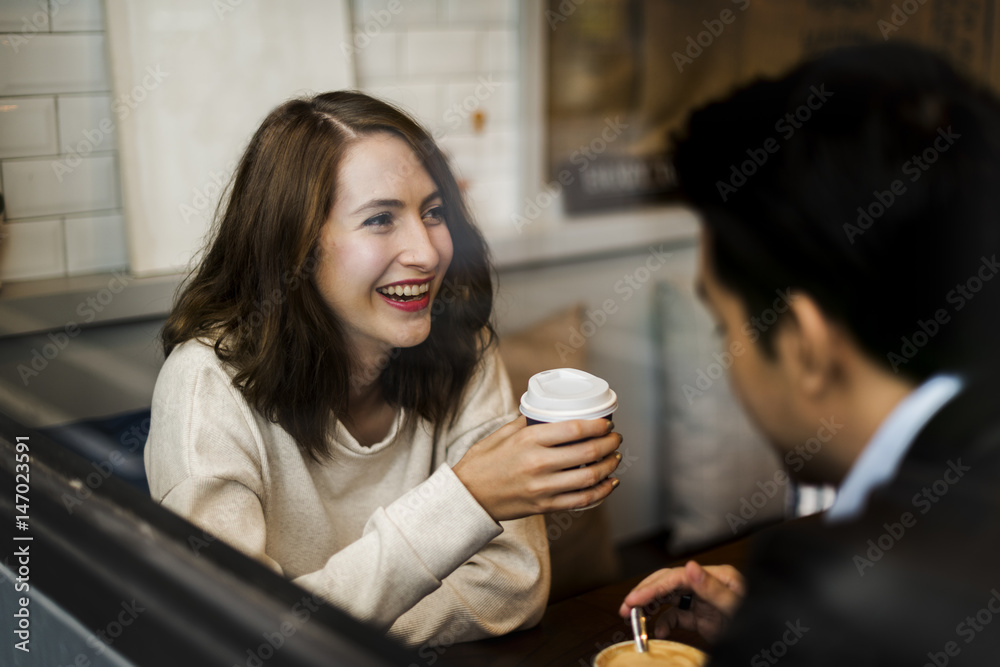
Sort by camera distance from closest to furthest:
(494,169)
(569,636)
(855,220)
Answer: (855,220), (569,636), (494,169)

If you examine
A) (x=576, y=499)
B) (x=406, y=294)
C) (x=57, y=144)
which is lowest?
(x=576, y=499)

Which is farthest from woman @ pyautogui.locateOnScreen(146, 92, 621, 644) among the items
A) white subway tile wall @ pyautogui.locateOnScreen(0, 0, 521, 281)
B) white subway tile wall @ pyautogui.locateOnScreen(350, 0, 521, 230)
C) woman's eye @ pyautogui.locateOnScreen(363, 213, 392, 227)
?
white subway tile wall @ pyautogui.locateOnScreen(350, 0, 521, 230)

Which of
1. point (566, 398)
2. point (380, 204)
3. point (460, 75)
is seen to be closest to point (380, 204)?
point (380, 204)

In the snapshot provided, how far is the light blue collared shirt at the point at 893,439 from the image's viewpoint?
447mm

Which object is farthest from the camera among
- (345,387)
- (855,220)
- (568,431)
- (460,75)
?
(460,75)

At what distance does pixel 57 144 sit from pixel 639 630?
940 millimetres

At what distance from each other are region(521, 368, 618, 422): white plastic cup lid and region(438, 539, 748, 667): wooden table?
168mm

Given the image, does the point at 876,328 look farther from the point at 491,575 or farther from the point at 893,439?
the point at 491,575

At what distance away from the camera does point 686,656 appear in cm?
64

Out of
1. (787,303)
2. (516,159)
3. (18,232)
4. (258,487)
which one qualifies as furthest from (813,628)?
(516,159)

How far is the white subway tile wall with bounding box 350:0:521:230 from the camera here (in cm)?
154

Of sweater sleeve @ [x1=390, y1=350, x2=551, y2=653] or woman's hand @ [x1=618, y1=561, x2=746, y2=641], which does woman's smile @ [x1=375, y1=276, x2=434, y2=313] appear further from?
woman's hand @ [x1=618, y1=561, x2=746, y2=641]

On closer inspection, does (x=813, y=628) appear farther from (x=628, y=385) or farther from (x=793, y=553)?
(x=628, y=385)

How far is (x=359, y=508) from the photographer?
0.86 metres
